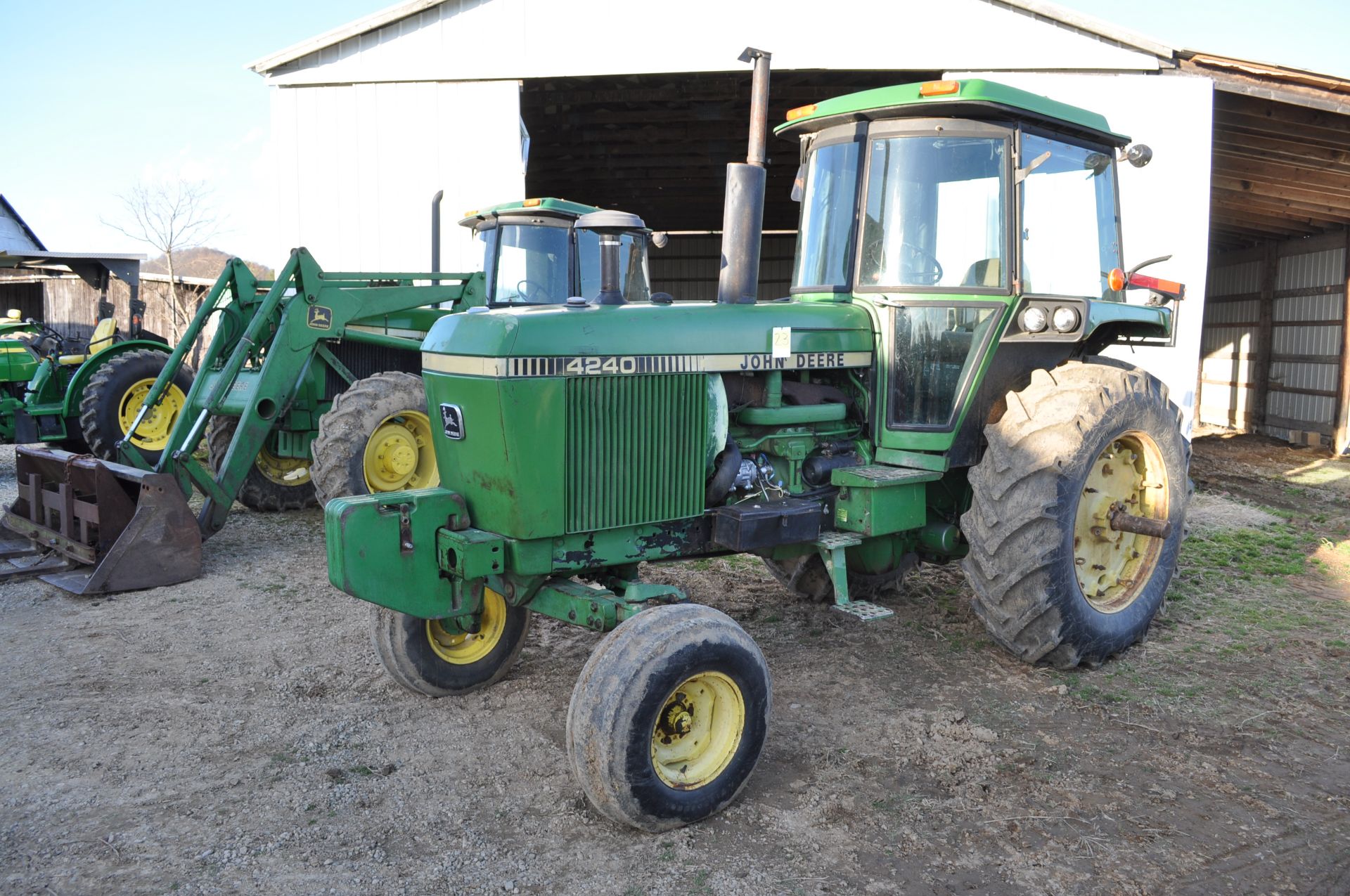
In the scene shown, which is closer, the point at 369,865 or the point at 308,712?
the point at 369,865

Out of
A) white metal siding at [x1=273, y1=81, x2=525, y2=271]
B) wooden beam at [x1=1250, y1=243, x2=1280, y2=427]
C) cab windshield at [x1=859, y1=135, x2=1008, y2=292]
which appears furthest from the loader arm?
wooden beam at [x1=1250, y1=243, x2=1280, y2=427]

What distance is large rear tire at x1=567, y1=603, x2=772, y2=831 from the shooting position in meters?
2.97

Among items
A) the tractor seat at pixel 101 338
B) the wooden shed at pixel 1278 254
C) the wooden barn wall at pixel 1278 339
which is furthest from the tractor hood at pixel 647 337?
the wooden barn wall at pixel 1278 339

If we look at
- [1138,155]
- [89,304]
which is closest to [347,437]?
[1138,155]

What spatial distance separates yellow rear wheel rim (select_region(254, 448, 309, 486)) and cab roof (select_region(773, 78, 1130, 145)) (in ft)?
17.3

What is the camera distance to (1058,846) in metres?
3.05

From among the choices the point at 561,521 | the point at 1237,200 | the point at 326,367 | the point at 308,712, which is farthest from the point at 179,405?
the point at 1237,200

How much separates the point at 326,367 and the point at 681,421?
489 cm

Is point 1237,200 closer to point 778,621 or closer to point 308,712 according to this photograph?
point 778,621

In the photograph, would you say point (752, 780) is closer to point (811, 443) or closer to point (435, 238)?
point (811, 443)

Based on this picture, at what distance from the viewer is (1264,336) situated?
15.4 meters

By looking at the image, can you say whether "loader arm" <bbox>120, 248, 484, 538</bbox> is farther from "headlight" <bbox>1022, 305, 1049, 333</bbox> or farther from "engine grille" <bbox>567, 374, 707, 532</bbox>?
"headlight" <bbox>1022, 305, 1049, 333</bbox>

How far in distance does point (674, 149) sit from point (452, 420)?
12.8 m

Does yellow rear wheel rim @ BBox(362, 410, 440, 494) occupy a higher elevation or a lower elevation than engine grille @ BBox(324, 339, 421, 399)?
lower
